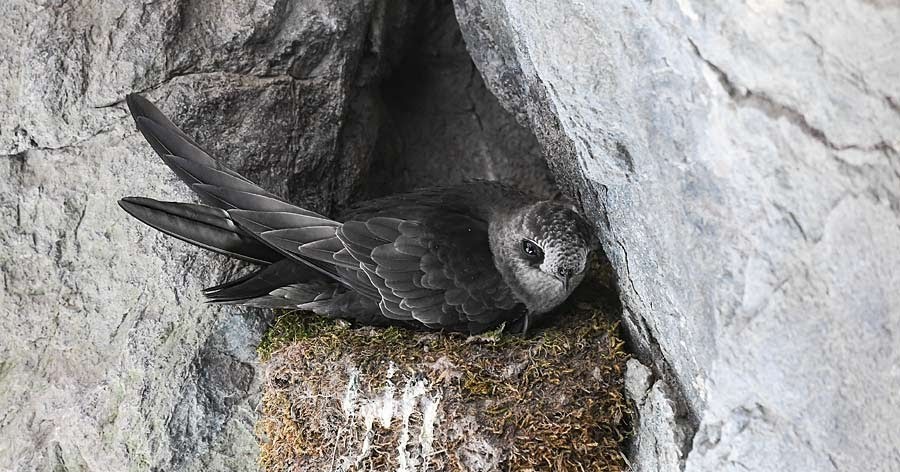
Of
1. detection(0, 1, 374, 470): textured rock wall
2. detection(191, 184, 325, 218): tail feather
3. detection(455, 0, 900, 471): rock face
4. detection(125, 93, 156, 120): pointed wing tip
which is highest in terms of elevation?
detection(455, 0, 900, 471): rock face

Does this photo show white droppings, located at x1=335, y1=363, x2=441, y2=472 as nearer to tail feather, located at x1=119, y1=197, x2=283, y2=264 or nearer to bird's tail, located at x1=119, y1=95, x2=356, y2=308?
bird's tail, located at x1=119, y1=95, x2=356, y2=308

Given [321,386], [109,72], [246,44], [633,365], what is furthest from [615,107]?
[109,72]

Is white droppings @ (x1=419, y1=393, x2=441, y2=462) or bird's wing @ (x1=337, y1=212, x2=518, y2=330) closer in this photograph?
white droppings @ (x1=419, y1=393, x2=441, y2=462)

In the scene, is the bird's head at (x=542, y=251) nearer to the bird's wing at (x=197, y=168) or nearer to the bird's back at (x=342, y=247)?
the bird's back at (x=342, y=247)

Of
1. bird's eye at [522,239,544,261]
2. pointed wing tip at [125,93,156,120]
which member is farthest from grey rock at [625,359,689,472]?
pointed wing tip at [125,93,156,120]

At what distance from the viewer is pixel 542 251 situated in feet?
8.47

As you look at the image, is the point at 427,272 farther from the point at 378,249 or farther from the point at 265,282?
the point at 265,282

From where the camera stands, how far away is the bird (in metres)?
2.37

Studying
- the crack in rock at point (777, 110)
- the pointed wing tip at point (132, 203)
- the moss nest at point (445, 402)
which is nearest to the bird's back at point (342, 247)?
the pointed wing tip at point (132, 203)

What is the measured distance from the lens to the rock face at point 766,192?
1.47 meters

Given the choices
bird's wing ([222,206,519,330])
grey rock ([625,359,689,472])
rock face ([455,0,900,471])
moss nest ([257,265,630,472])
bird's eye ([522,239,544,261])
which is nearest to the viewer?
rock face ([455,0,900,471])

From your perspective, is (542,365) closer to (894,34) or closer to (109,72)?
(894,34)

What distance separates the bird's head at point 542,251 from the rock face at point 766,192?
576 millimetres

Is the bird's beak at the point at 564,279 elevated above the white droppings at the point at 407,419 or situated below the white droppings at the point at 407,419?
above
